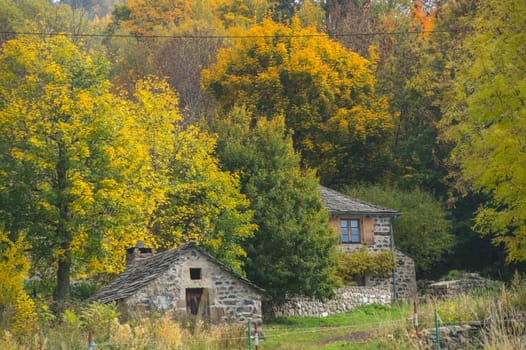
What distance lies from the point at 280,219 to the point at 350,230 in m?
7.53

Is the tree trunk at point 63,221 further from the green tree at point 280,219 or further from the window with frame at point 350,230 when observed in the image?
the window with frame at point 350,230

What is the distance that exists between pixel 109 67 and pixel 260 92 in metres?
18.6

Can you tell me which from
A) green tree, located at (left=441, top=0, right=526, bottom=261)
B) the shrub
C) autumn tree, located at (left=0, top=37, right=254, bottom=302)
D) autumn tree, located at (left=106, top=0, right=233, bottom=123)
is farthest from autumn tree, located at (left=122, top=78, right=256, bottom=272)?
autumn tree, located at (left=106, top=0, right=233, bottom=123)

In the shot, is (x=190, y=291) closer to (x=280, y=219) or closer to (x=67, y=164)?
(x=67, y=164)

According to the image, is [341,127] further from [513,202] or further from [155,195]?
[513,202]

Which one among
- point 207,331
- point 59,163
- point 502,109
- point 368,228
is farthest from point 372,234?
point 59,163

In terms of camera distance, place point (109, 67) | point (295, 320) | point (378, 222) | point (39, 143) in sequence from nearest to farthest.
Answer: point (39, 143)
point (109, 67)
point (295, 320)
point (378, 222)

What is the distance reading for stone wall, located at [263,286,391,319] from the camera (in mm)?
31766

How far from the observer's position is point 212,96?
1957 inches

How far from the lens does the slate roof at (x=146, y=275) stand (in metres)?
23.5

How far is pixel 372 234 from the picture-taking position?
124ft

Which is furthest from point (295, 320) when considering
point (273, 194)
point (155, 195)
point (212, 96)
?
point (212, 96)

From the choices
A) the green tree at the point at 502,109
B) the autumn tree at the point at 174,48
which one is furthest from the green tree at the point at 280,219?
the autumn tree at the point at 174,48

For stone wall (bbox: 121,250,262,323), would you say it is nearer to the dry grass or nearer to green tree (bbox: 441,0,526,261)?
the dry grass
